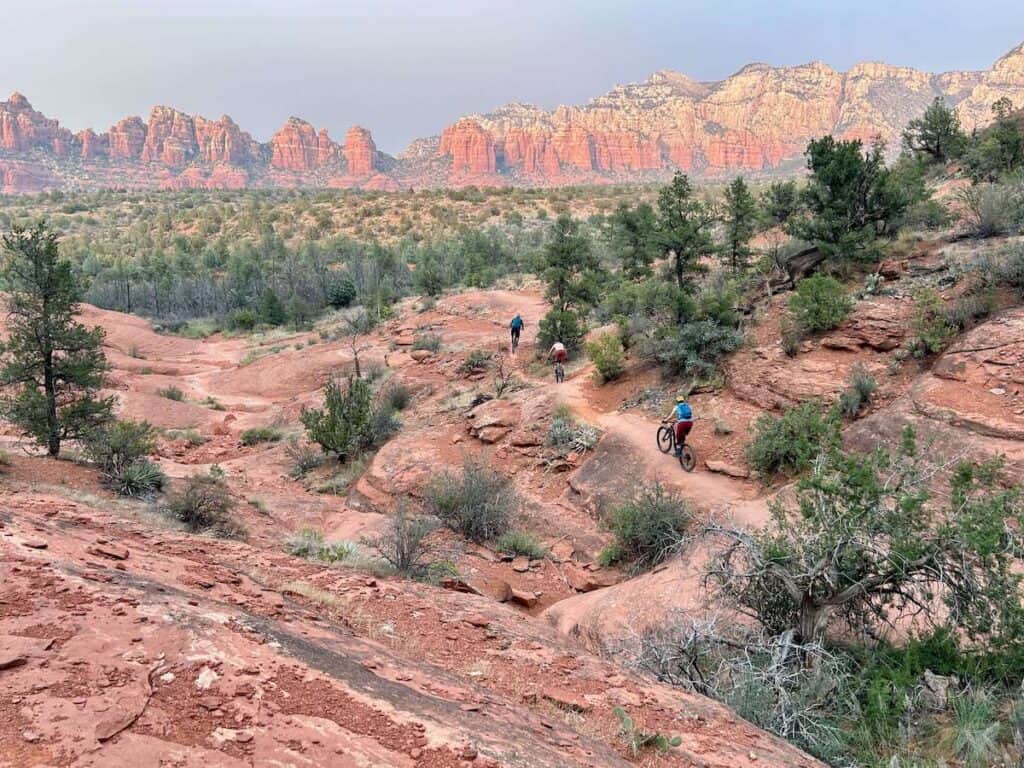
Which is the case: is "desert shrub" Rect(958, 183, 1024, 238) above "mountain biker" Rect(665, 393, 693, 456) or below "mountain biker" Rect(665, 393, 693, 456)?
above

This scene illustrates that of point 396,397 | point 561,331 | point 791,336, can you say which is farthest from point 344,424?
point 791,336

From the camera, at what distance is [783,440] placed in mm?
10148

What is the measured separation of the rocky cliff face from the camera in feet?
394

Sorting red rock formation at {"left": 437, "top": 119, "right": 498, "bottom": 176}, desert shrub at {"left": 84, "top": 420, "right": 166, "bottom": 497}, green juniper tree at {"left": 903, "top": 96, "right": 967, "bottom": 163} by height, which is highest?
red rock formation at {"left": 437, "top": 119, "right": 498, "bottom": 176}

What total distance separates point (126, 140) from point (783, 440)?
15841 cm

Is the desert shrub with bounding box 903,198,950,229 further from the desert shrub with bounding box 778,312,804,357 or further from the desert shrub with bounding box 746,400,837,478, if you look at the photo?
the desert shrub with bounding box 746,400,837,478

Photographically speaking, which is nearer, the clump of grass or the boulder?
the boulder

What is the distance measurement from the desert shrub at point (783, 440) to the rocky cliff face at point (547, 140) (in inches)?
4859

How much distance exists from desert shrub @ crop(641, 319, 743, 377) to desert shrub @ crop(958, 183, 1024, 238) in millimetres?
5824

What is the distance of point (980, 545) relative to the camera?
4.44 meters

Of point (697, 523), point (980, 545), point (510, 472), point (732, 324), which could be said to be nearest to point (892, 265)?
point (732, 324)

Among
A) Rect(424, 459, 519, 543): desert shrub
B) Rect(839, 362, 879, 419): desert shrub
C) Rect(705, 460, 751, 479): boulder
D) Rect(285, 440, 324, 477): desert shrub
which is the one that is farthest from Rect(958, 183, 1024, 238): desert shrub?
Rect(285, 440, 324, 477): desert shrub

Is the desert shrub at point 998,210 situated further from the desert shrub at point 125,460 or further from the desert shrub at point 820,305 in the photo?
the desert shrub at point 125,460

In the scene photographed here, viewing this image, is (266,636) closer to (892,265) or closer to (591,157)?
(892,265)
